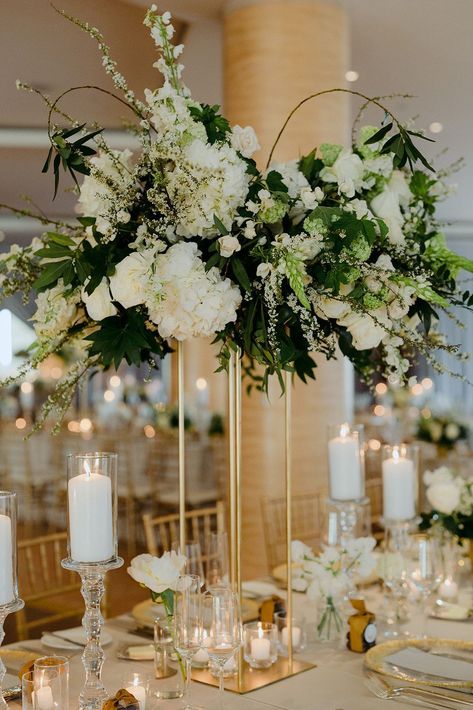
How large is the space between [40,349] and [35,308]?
125mm

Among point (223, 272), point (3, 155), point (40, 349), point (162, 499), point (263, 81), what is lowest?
point (162, 499)

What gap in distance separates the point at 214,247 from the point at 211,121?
11.4 inches

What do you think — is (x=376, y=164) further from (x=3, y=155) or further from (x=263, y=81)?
(x=3, y=155)

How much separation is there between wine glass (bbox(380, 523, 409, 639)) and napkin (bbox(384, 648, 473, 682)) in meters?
0.29

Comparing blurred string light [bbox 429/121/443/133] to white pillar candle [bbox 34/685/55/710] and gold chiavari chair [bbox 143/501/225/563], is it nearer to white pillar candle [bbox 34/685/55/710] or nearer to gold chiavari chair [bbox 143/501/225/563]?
gold chiavari chair [bbox 143/501/225/563]

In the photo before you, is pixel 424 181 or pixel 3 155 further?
pixel 3 155

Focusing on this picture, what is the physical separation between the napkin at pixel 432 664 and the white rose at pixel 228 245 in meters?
1.09

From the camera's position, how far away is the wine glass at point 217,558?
2742 mm

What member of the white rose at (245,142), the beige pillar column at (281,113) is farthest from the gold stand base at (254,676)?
the beige pillar column at (281,113)

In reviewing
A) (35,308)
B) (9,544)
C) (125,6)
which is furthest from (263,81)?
(9,544)

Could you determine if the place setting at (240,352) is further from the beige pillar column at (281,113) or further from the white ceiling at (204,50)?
the white ceiling at (204,50)

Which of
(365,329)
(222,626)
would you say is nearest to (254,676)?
(222,626)

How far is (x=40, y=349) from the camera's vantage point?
2.02 metres

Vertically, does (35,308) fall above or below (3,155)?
below
